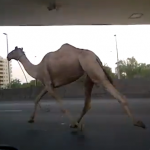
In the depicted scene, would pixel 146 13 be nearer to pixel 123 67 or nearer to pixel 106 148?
pixel 123 67

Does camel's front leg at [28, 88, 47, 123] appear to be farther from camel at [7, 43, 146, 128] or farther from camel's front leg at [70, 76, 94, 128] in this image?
camel's front leg at [70, 76, 94, 128]

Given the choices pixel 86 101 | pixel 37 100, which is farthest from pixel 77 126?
pixel 37 100

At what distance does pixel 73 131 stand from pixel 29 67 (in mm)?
830

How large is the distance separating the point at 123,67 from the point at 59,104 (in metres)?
0.78

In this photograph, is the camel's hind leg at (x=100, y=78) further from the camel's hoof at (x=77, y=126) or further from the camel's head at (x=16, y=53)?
the camel's head at (x=16, y=53)

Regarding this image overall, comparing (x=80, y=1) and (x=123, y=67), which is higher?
(x=80, y=1)

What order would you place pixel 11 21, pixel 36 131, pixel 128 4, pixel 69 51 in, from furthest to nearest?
pixel 11 21
pixel 128 4
pixel 36 131
pixel 69 51

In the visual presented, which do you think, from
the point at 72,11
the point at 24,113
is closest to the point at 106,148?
the point at 24,113

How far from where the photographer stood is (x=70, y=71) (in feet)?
8.84

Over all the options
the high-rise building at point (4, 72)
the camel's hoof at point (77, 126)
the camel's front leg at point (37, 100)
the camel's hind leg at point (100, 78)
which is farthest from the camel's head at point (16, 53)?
the camel's hoof at point (77, 126)

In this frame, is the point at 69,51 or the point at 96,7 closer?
the point at 69,51

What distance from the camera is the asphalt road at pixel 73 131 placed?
222cm

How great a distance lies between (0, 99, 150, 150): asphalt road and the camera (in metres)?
2.22

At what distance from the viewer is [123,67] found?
3014 mm
